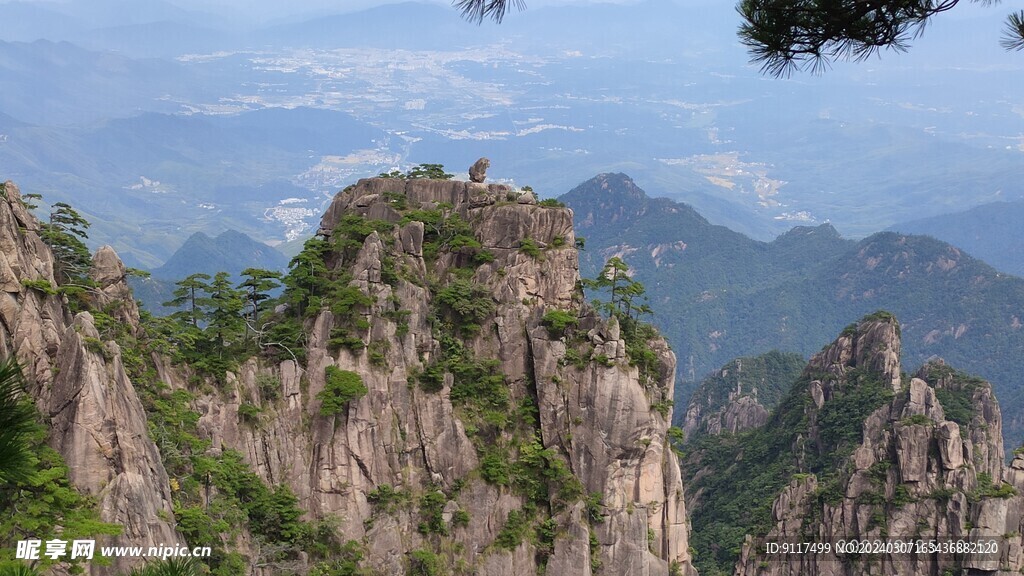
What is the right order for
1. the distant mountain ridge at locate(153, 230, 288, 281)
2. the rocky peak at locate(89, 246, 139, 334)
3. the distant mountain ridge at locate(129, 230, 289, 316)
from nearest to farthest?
1. the rocky peak at locate(89, 246, 139, 334)
2. the distant mountain ridge at locate(129, 230, 289, 316)
3. the distant mountain ridge at locate(153, 230, 288, 281)

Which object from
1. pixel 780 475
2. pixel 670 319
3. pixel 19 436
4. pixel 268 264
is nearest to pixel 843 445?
pixel 780 475

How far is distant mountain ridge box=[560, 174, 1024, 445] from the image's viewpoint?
361ft

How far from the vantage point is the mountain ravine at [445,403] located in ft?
88.0

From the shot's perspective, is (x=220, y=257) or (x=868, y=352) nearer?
(x=868, y=352)

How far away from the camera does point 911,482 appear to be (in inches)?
1574

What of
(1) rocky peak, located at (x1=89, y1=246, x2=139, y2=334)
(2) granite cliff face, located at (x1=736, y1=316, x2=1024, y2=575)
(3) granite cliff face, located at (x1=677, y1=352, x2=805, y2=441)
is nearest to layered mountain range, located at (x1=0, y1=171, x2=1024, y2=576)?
(1) rocky peak, located at (x1=89, y1=246, x2=139, y2=334)

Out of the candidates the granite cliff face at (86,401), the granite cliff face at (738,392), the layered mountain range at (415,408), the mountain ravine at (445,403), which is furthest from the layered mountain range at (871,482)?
the granite cliff face at (86,401)

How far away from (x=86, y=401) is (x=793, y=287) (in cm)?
12940

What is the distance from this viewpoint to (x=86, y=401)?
19.4 metres

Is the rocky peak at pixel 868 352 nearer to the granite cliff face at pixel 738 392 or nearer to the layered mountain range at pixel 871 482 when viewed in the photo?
the layered mountain range at pixel 871 482

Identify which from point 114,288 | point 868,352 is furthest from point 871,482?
point 114,288

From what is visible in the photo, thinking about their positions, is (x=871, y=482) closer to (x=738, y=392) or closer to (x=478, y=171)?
(x=478, y=171)

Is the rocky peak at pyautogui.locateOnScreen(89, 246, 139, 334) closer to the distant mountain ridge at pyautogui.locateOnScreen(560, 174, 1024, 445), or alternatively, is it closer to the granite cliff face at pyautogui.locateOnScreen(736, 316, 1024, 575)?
the granite cliff face at pyautogui.locateOnScreen(736, 316, 1024, 575)

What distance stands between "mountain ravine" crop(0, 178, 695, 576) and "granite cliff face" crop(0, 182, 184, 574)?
342 centimetres
